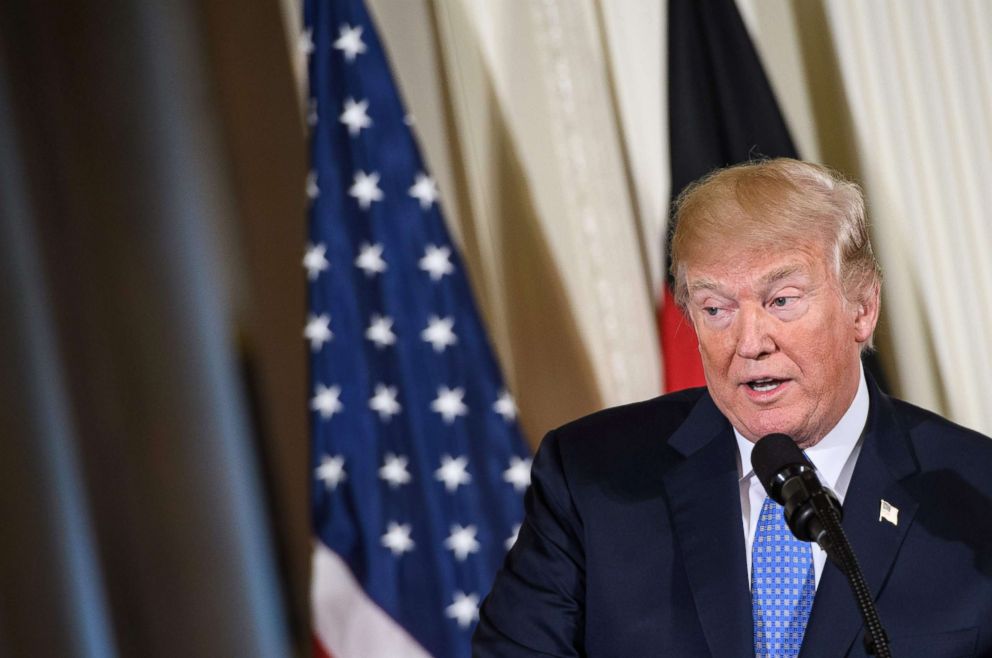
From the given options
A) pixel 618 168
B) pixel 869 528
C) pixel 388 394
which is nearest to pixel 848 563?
pixel 869 528

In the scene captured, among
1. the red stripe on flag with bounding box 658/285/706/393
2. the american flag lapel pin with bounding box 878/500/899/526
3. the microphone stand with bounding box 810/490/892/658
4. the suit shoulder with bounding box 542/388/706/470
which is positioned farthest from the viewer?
the red stripe on flag with bounding box 658/285/706/393

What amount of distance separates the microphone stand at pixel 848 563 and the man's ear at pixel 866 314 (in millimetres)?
721

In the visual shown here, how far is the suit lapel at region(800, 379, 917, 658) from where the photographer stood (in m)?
1.76

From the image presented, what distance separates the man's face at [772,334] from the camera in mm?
1885

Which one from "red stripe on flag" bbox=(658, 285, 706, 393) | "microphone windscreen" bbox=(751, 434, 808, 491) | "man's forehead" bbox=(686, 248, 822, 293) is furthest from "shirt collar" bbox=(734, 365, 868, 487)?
"red stripe on flag" bbox=(658, 285, 706, 393)

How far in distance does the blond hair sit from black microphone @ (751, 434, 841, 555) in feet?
1.64

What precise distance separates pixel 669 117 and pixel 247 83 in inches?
56.1

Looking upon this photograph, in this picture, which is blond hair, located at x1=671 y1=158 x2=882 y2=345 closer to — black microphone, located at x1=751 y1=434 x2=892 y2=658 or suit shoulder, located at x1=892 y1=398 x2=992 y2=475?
suit shoulder, located at x1=892 y1=398 x2=992 y2=475

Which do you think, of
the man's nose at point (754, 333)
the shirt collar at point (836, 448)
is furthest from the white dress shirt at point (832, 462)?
the man's nose at point (754, 333)

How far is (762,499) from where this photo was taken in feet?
6.55

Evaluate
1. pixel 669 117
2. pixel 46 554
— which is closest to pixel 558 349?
pixel 669 117

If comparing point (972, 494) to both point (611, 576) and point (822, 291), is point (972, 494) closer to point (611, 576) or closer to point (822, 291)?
point (822, 291)

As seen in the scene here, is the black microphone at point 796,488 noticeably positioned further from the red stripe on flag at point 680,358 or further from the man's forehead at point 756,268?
the red stripe on flag at point 680,358

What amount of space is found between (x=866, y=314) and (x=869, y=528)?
0.40 m
